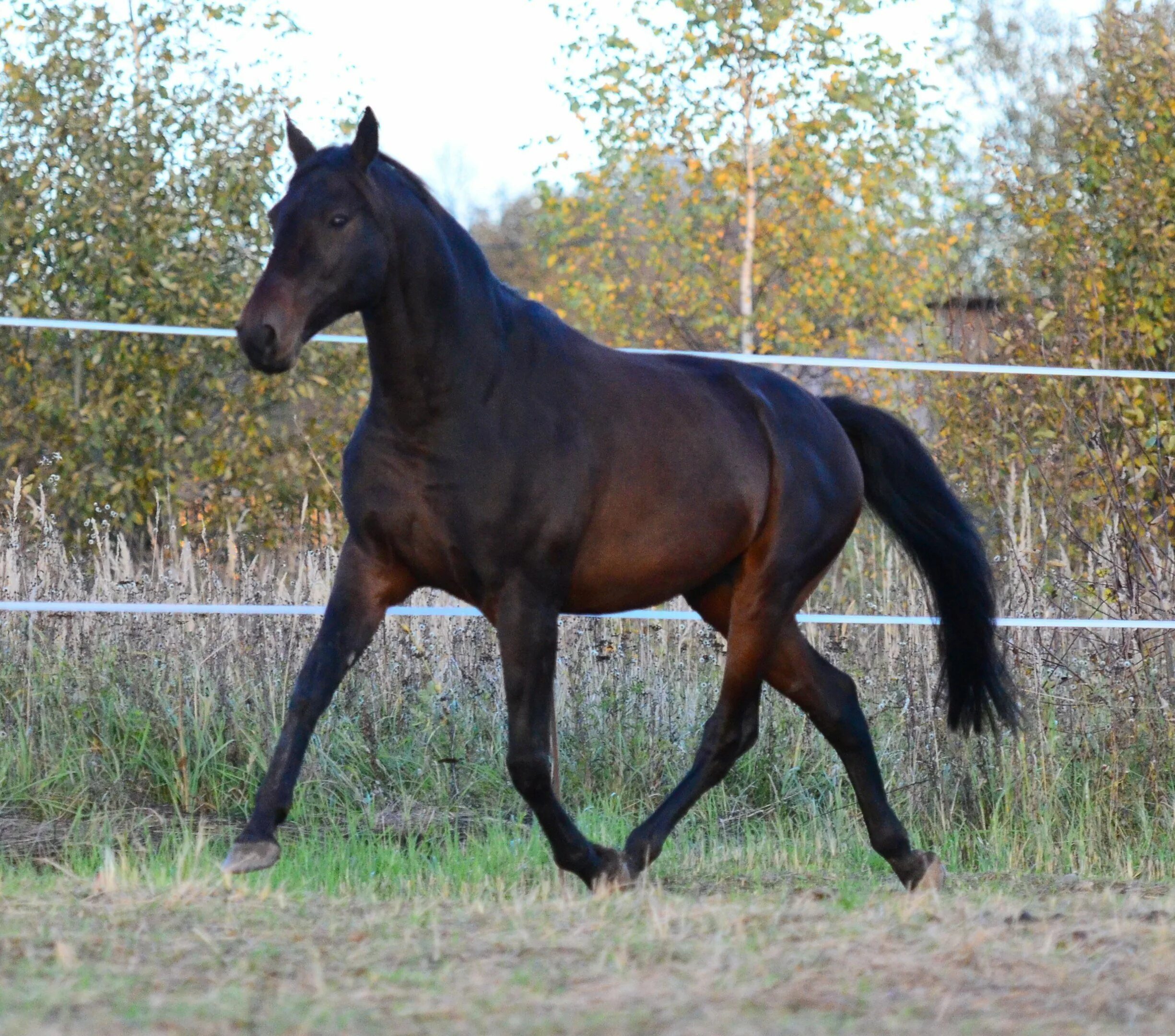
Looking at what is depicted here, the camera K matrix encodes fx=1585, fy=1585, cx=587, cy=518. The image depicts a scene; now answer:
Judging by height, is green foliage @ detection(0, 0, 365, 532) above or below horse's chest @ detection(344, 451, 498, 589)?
above

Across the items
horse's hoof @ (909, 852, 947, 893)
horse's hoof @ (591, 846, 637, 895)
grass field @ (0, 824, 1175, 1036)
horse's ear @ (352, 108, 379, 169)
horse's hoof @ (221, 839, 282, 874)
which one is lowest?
horse's hoof @ (909, 852, 947, 893)

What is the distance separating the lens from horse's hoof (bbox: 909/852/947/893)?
14.5 feet

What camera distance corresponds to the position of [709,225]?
1814 centimetres

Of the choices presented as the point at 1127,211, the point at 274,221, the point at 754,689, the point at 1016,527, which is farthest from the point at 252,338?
the point at 1127,211

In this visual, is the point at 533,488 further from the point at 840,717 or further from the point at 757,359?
the point at 757,359

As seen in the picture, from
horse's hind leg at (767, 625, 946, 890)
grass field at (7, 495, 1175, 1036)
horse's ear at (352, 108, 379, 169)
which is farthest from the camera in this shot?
horse's hind leg at (767, 625, 946, 890)

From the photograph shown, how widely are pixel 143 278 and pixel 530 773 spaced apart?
6.46 metres

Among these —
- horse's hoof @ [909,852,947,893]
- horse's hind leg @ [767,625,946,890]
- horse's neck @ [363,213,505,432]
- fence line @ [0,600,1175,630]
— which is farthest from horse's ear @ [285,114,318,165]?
horse's hoof @ [909,852,947,893]

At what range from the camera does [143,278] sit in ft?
31.1

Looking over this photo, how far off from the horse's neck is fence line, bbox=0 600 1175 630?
2.26 feet

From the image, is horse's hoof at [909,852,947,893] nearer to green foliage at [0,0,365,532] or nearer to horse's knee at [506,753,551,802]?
horse's knee at [506,753,551,802]

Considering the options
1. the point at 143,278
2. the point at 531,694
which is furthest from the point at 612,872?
the point at 143,278

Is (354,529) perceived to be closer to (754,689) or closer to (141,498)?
(754,689)

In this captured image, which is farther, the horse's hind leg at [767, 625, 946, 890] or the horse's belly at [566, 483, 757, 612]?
the horse's hind leg at [767, 625, 946, 890]
